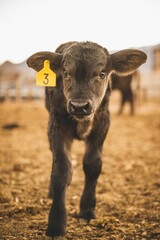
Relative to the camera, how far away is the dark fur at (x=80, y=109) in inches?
118

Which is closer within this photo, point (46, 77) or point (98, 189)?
point (46, 77)

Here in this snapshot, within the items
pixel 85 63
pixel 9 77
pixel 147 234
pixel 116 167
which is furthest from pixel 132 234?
pixel 9 77

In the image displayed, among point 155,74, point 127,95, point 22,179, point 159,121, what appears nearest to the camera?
point 22,179

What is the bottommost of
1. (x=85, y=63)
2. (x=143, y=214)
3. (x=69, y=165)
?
(x=143, y=214)

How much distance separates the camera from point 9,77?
66.3ft

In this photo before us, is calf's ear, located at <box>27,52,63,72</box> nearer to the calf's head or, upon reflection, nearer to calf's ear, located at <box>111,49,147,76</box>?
the calf's head

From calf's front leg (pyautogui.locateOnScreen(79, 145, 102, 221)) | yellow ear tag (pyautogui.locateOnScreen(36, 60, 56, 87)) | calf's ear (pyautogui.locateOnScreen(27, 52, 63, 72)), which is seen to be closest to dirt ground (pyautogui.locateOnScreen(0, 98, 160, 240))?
calf's front leg (pyautogui.locateOnScreen(79, 145, 102, 221))

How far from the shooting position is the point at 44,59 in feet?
12.0

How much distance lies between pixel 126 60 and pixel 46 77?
93 centimetres

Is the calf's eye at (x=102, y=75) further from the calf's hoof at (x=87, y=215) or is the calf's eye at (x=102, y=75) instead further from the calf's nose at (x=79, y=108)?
the calf's hoof at (x=87, y=215)

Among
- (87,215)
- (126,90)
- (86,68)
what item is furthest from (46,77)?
(126,90)

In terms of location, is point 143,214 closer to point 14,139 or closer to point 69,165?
point 69,165

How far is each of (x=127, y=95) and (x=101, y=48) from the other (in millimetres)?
9732

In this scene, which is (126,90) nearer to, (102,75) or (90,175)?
(102,75)
